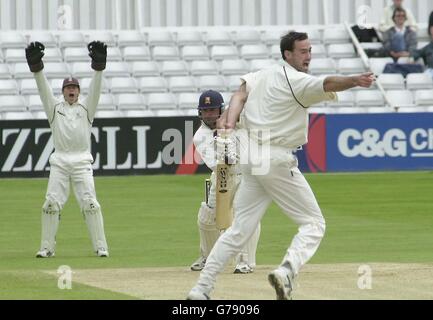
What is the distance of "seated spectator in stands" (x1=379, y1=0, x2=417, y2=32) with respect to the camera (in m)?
29.1

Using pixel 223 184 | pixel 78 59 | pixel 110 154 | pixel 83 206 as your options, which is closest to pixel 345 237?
pixel 83 206

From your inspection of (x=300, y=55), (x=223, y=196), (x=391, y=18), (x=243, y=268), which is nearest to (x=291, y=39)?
(x=300, y=55)

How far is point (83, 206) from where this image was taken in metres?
14.6

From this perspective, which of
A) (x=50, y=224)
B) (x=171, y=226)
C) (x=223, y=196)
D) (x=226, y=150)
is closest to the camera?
(x=223, y=196)

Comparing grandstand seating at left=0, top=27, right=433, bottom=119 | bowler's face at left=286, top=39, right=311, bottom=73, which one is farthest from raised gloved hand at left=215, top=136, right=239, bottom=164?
grandstand seating at left=0, top=27, right=433, bottom=119

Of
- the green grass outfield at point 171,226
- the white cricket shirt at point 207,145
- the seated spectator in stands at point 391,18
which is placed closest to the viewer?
the white cricket shirt at point 207,145

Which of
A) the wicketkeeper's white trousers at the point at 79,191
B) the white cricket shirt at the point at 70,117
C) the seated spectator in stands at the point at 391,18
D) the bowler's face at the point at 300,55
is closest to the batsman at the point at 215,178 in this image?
the bowler's face at the point at 300,55

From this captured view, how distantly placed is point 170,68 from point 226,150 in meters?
16.5

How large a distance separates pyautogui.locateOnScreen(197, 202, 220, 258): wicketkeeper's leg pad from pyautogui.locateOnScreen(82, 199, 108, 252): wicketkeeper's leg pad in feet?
5.79

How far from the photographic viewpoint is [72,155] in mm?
14633

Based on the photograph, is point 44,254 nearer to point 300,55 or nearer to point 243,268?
point 243,268

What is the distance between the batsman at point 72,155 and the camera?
47.6 ft

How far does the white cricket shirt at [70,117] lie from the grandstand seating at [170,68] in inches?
476

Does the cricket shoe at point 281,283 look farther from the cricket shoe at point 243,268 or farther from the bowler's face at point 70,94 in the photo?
the bowler's face at point 70,94
